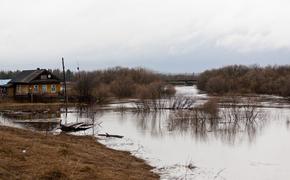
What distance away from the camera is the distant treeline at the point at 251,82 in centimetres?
6379

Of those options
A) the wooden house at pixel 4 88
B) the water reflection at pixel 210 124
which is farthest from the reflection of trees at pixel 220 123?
the wooden house at pixel 4 88

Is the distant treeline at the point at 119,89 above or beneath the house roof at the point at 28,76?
beneath

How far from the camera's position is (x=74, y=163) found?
11836 mm

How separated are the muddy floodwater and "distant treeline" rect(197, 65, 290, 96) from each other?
110ft

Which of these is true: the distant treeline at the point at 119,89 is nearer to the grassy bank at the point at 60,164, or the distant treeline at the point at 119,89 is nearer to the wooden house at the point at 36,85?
the wooden house at the point at 36,85

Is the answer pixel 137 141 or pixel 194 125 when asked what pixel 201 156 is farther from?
pixel 194 125

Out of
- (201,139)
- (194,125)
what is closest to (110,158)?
(201,139)

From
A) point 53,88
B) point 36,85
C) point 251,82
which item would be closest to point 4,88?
point 36,85

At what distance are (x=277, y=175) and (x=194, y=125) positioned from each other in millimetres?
13372

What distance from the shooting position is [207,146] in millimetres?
19672

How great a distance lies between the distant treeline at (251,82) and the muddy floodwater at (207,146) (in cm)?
3356

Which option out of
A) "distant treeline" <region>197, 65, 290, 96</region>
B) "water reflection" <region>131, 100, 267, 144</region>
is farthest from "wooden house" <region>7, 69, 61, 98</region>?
"distant treeline" <region>197, 65, 290, 96</region>

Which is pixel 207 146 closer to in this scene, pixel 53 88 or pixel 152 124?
pixel 152 124

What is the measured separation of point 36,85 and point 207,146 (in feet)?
113
